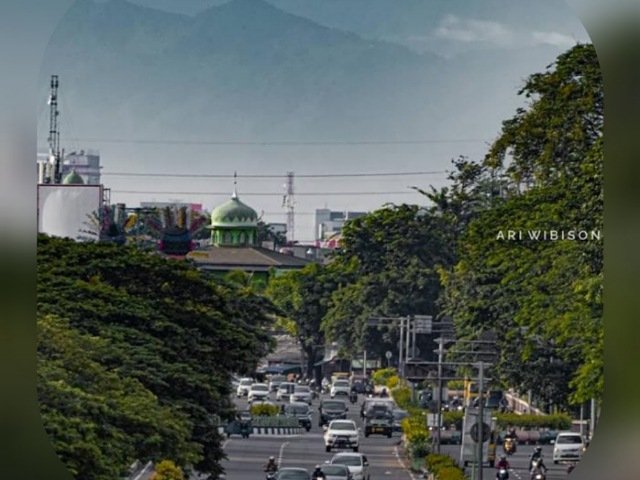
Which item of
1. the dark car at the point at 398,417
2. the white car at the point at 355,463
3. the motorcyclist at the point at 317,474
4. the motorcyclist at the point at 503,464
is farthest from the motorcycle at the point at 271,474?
the motorcyclist at the point at 503,464

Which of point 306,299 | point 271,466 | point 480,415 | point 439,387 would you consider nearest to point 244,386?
point 306,299

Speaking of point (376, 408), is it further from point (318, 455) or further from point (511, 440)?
point (511, 440)

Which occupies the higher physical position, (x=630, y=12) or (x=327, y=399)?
(x=630, y=12)

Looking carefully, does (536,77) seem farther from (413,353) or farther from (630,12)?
(413,353)

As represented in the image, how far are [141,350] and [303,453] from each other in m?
1.40

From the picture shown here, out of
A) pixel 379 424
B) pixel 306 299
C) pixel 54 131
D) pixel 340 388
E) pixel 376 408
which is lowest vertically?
pixel 379 424

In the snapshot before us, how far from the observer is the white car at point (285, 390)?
17.8 m

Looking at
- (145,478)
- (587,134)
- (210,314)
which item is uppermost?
(587,134)

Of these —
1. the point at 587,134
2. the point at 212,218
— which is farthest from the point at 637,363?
the point at 212,218

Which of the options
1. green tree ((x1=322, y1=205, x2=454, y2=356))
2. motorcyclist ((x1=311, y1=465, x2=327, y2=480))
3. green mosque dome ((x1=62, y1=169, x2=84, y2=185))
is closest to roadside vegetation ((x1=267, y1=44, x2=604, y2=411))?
green tree ((x1=322, y1=205, x2=454, y2=356))

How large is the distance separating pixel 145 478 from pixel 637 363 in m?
3.39

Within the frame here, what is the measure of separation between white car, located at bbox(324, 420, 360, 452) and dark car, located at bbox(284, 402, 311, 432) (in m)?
0.16

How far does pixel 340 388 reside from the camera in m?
18.0

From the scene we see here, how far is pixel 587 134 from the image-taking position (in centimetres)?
1830
